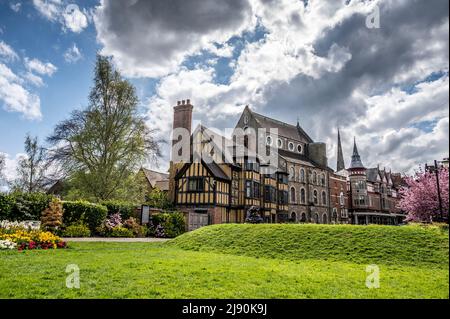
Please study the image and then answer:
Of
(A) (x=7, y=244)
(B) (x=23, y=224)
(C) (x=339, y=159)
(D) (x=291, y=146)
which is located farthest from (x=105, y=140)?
(C) (x=339, y=159)

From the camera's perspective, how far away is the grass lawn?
19.3 ft

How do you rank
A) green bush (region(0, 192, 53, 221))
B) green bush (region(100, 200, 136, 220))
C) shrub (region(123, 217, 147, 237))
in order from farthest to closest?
green bush (region(100, 200, 136, 220)) < shrub (region(123, 217, 147, 237)) < green bush (region(0, 192, 53, 221))

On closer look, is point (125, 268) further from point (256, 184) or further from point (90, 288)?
point (256, 184)

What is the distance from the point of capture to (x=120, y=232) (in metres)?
19.8

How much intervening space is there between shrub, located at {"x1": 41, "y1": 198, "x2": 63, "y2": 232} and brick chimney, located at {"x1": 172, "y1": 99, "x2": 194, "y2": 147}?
13.8m

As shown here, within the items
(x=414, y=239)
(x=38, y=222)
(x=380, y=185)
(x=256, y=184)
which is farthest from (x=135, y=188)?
(x=380, y=185)

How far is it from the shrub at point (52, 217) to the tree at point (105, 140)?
265 inches

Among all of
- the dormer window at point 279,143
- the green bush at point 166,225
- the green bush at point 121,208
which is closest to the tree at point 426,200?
the green bush at point 166,225

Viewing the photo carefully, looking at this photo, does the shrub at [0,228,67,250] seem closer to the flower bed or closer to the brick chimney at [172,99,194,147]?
the flower bed

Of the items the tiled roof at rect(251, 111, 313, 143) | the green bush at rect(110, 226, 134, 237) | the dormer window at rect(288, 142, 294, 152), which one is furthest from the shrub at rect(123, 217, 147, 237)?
the dormer window at rect(288, 142, 294, 152)

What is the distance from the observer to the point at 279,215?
116 feet

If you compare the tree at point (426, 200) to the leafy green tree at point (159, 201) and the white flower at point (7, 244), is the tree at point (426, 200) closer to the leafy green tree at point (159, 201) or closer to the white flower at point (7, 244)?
the leafy green tree at point (159, 201)

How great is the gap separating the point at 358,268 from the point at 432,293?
2.82 meters
